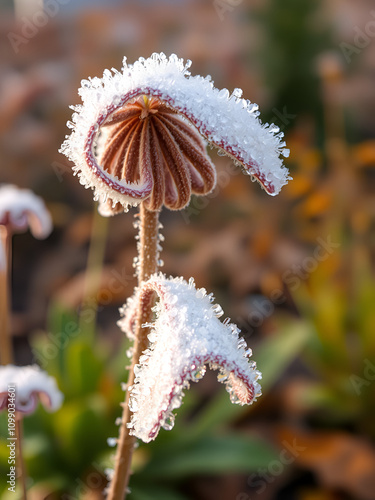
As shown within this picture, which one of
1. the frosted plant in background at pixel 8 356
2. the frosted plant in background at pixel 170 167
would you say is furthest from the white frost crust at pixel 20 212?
the frosted plant in background at pixel 170 167

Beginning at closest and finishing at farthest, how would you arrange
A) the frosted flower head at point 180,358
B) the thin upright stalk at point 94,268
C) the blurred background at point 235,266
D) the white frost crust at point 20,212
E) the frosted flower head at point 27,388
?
the frosted flower head at point 180,358
the frosted flower head at point 27,388
the white frost crust at point 20,212
the blurred background at point 235,266
the thin upright stalk at point 94,268

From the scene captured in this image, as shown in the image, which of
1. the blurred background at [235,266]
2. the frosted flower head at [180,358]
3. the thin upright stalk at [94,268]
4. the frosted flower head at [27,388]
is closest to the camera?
the frosted flower head at [180,358]

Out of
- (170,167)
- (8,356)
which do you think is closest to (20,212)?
(8,356)

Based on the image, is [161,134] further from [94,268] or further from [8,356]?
[94,268]

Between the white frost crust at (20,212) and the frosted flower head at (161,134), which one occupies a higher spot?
the white frost crust at (20,212)

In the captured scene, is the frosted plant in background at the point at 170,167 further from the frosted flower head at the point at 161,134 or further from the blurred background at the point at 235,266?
the blurred background at the point at 235,266

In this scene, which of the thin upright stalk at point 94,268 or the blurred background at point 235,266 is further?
the thin upright stalk at point 94,268
